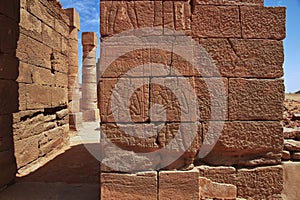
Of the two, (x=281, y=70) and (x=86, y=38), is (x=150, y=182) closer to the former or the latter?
(x=281, y=70)

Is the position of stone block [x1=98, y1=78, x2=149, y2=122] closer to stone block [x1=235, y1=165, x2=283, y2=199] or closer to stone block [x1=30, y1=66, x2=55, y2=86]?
stone block [x1=235, y1=165, x2=283, y2=199]

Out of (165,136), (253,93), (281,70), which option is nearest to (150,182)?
(165,136)

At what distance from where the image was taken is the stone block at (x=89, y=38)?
12094mm

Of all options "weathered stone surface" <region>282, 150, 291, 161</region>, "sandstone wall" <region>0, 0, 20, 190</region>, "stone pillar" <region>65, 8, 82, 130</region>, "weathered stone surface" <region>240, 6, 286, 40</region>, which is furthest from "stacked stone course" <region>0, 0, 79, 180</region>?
"weathered stone surface" <region>282, 150, 291, 161</region>

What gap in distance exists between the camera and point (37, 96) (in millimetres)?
5508

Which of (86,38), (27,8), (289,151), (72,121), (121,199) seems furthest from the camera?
(86,38)

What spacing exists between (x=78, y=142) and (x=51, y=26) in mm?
4101

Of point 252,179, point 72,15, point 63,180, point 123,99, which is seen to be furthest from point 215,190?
point 72,15

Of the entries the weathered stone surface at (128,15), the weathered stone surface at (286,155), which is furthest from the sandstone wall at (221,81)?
the weathered stone surface at (286,155)

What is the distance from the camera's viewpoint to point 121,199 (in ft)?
9.51

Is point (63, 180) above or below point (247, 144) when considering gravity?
below

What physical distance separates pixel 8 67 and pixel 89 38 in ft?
27.5

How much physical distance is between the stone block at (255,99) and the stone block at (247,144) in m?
0.12

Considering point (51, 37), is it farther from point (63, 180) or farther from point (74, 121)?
point (74, 121)
